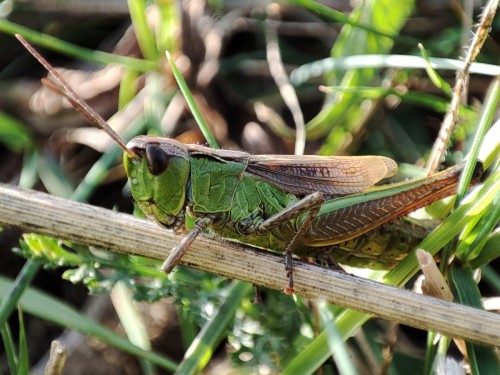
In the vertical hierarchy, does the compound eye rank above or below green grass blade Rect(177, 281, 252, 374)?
above

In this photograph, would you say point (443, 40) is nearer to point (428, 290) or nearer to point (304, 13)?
A: point (304, 13)

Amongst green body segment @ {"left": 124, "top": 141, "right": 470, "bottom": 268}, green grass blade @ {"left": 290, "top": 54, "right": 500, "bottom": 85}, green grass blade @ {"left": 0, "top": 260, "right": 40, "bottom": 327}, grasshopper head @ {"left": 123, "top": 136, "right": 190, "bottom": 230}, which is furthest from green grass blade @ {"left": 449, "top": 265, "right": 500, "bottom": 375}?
green grass blade @ {"left": 0, "top": 260, "right": 40, "bottom": 327}

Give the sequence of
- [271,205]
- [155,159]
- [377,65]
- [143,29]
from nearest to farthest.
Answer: [155,159], [271,205], [377,65], [143,29]

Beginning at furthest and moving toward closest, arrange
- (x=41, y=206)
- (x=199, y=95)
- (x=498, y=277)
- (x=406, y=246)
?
(x=199, y=95), (x=498, y=277), (x=406, y=246), (x=41, y=206)

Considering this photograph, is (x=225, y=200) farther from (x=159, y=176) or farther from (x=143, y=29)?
(x=143, y=29)

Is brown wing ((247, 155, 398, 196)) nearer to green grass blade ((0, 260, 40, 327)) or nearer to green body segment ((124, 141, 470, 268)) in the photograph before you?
green body segment ((124, 141, 470, 268))

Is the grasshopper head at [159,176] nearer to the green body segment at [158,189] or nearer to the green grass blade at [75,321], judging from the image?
the green body segment at [158,189]

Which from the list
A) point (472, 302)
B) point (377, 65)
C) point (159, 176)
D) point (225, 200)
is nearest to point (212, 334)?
point (225, 200)

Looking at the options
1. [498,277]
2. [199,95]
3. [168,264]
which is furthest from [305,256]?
[199,95]
